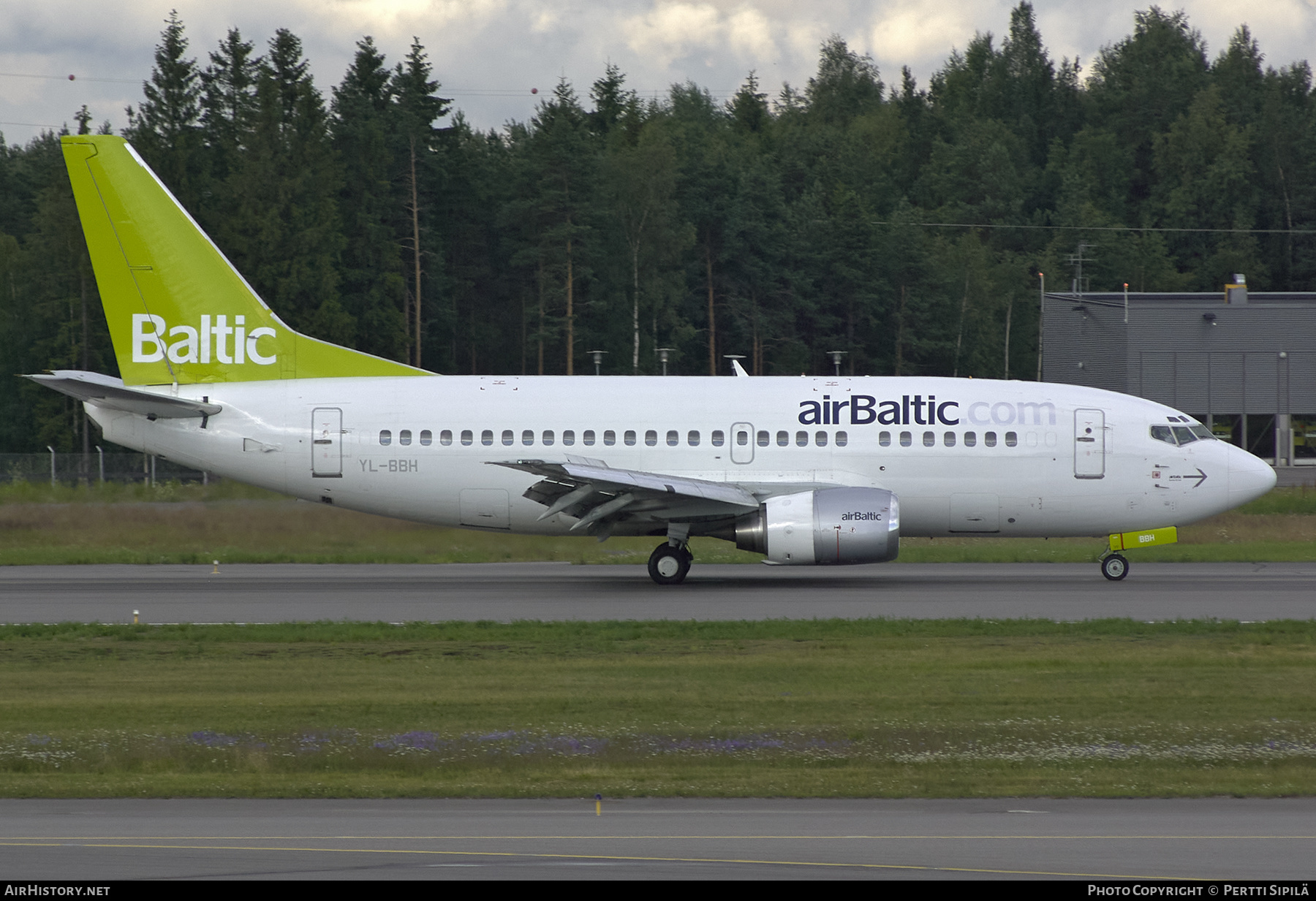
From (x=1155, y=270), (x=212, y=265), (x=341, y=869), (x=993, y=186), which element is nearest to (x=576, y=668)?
(x=341, y=869)

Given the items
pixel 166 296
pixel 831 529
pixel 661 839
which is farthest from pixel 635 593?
pixel 661 839

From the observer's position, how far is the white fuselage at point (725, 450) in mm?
25312

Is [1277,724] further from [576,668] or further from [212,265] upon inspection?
[212,265]

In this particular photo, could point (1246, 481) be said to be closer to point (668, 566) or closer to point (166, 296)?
point (668, 566)

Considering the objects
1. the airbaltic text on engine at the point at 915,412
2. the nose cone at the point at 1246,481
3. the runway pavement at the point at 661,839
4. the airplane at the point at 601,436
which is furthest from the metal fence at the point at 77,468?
the runway pavement at the point at 661,839

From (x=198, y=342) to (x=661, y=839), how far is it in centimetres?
1973

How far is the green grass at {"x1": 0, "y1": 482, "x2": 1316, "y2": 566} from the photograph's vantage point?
29203 millimetres

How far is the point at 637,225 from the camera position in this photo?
77.6 metres

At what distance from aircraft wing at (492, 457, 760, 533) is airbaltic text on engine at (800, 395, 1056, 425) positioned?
2204 mm

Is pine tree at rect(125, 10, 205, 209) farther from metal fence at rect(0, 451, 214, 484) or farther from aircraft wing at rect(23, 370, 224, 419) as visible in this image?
aircraft wing at rect(23, 370, 224, 419)

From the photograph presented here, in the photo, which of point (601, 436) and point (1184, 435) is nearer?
point (601, 436)

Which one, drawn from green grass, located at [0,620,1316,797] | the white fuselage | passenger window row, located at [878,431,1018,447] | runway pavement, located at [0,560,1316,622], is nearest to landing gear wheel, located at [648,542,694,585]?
runway pavement, located at [0,560,1316,622]

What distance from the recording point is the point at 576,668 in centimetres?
1664

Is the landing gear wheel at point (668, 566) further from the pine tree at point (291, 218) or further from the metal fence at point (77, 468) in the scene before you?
the pine tree at point (291, 218)
